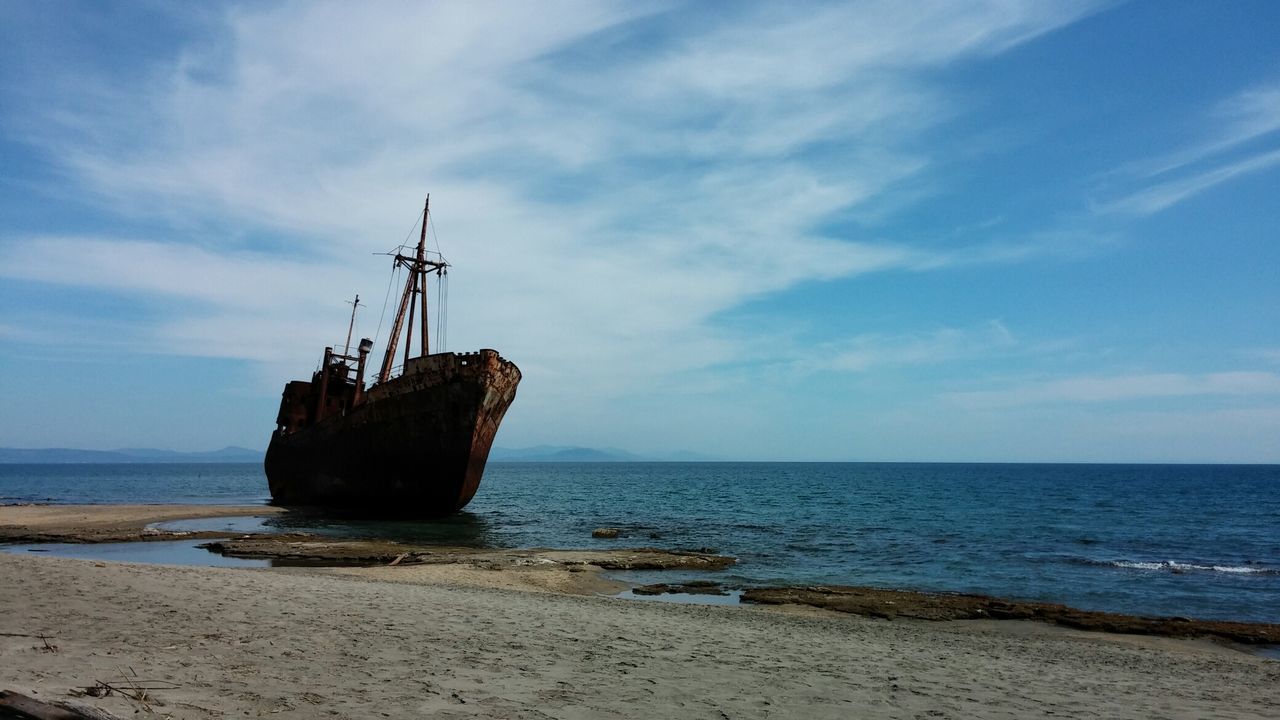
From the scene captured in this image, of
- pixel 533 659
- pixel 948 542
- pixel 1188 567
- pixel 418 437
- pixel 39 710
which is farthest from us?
pixel 418 437

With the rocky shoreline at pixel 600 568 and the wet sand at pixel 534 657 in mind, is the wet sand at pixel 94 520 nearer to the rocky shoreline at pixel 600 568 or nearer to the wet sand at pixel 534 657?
the rocky shoreline at pixel 600 568

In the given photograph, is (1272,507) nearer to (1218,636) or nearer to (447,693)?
(1218,636)

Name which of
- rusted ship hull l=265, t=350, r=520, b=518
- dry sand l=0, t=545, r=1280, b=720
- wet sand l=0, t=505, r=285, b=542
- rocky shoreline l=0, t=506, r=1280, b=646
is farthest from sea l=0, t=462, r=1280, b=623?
dry sand l=0, t=545, r=1280, b=720

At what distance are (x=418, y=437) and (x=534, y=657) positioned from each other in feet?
76.5

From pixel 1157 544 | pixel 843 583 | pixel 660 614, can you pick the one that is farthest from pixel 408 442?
pixel 1157 544

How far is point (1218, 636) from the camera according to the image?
42.2 feet

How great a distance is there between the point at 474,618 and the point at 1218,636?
12.2 m

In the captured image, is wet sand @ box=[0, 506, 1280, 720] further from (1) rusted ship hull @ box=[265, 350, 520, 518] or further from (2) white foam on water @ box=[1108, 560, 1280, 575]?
(1) rusted ship hull @ box=[265, 350, 520, 518]

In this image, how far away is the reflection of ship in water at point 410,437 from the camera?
29.1 m

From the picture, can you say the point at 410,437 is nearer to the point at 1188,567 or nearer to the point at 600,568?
the point at 600,568

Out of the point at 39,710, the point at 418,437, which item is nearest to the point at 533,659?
the point at 39,710

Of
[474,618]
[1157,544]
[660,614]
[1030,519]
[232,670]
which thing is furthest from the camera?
[1030,519]

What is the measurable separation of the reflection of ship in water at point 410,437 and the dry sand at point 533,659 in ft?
54.2

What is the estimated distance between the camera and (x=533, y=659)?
7551 mm
